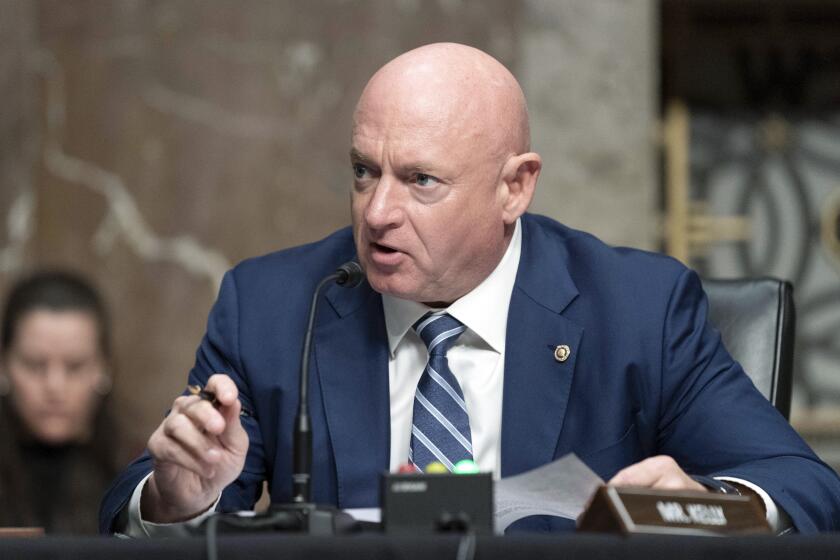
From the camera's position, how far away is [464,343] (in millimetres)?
2393

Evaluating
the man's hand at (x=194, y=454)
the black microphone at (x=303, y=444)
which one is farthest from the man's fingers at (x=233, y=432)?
the black microphone at (x=303, y=444)

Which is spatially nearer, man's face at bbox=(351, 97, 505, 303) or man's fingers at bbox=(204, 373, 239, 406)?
man's fingers at bbox=(204, 373, 239, 406)

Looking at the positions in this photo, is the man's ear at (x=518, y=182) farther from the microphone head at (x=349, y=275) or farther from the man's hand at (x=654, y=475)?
the man's hand at (x=654, y=475)

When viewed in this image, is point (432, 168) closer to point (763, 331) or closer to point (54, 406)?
point (763, 331)

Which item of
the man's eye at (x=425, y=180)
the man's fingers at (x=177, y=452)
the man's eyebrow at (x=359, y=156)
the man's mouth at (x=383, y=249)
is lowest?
the man's fingers at (x=177, y=452)

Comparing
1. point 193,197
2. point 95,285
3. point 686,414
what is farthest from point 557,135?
point 686,414

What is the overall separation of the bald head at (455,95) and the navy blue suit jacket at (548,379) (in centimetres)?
27

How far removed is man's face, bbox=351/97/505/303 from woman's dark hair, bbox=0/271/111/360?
1.62 metres

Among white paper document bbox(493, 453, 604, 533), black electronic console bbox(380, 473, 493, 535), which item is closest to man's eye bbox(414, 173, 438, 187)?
white paper document bbox(493, 453, 604, 533)

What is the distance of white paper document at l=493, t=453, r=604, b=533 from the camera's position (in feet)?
5.52

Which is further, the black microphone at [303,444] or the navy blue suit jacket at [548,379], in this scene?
the navy blue suit jacket at [548,379]

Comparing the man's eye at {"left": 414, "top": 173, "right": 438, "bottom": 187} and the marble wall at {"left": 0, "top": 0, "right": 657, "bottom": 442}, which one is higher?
the marble wall at {"left": 0, "top": 0, "right": 657, "bottom": 442}

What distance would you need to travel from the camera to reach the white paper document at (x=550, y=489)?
5.52ft

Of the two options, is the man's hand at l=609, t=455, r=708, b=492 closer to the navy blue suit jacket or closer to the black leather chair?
the navy blue suit jacket
